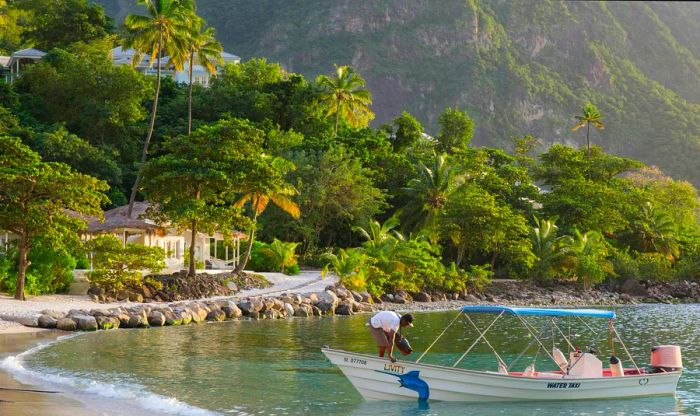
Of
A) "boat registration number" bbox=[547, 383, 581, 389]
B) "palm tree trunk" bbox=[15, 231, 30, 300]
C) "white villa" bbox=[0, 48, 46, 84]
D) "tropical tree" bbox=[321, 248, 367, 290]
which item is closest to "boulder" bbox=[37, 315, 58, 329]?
"palm tree trunk" bbox=[15, 231, 30, 300]

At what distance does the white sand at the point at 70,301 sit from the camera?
1149 inches

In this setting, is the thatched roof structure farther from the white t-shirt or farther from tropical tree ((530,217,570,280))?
tropical tree ((530,217,570,280))

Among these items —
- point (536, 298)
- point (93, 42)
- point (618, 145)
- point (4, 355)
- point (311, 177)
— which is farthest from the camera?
point (618, 145)

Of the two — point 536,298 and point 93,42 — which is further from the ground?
point 93,42

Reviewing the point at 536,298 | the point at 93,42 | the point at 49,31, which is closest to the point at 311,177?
the point at 536,298

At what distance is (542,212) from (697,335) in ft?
104

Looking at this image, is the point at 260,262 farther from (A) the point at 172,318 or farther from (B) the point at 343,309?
(A) the point at 172,318

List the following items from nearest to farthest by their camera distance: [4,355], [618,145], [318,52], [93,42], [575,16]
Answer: [4,355]
[93,42]
[618,145]
[318,52]
[575,16]

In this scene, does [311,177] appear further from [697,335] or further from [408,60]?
[408,60]

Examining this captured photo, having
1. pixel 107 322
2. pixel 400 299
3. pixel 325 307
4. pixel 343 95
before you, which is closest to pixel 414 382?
pixel 107 322

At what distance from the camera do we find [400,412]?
1877 cm

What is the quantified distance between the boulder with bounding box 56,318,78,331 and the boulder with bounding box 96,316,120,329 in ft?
3.21

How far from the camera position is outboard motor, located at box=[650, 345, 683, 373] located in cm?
2148

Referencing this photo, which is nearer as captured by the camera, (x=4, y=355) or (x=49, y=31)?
(x=4, y=355)
